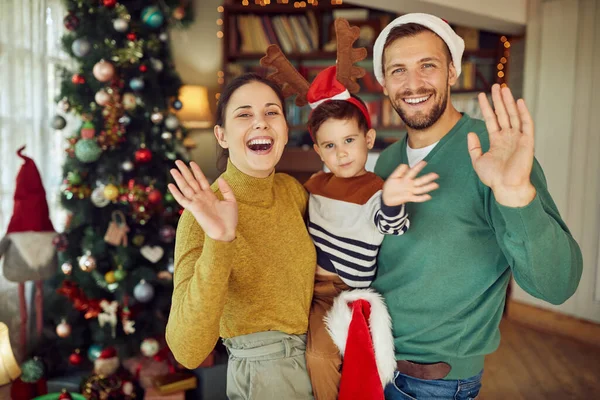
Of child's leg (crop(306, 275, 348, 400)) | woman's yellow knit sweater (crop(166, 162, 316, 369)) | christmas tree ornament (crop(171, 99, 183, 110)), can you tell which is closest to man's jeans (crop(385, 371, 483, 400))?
child's leg (crop(306, 275, 348, 400))

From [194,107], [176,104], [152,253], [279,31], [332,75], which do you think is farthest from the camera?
[279,31]

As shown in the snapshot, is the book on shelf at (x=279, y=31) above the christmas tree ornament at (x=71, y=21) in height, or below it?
above

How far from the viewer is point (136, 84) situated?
283 cm

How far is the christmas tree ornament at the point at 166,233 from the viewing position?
293 centimetres

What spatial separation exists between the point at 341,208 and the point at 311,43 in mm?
3328

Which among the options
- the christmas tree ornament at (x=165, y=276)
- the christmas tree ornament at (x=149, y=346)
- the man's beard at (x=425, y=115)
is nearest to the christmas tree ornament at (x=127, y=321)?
the christmas tree ornament at (x=149, y=346)

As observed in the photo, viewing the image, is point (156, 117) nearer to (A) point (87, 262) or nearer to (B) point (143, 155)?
(B) point (143, 155)

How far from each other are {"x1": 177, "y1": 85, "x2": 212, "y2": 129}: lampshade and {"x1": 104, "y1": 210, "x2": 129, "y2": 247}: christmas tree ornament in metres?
1.40

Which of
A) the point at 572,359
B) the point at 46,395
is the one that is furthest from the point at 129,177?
the point at 572,359

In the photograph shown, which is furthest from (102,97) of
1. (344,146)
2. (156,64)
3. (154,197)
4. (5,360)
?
(344,146)

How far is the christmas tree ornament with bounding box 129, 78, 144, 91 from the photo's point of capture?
283cm

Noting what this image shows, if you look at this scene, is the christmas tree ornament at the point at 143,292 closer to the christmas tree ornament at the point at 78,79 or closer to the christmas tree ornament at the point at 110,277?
the christmas tree ornament at the point at 110,277

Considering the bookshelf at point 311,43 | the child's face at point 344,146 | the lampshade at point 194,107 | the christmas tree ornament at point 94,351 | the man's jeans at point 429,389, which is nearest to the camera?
the man's jeans at point 429,389

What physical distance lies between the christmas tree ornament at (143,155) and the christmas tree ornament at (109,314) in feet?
2.92
